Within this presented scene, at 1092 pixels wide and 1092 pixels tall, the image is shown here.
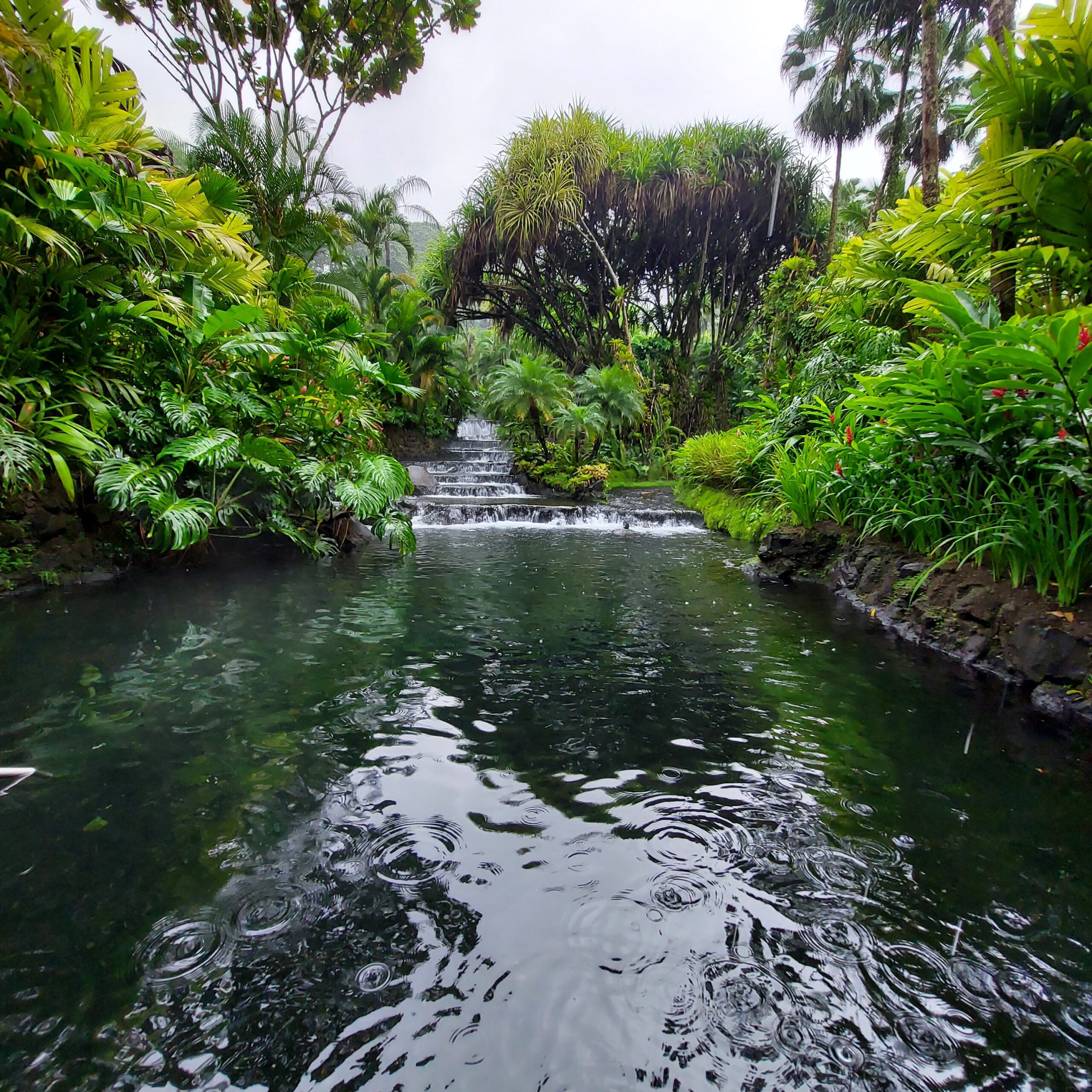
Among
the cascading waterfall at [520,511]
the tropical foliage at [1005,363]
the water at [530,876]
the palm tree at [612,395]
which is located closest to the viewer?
the water at [530,876]

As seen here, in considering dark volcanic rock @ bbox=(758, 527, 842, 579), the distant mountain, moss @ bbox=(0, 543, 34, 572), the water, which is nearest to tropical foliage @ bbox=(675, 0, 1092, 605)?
dark volcanic rock @ bbox=(758, 527, 842, 579)

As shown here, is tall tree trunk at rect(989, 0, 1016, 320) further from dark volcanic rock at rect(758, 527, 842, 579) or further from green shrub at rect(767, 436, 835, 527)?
dark volcanic rock at rect(758, 527, 842, 579)

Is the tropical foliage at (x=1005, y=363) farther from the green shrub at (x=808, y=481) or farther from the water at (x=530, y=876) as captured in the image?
the water at (x=530, y=876)

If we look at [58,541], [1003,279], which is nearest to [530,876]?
[1003,279]

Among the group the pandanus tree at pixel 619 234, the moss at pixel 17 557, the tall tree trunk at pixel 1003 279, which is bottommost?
the moss at pixel 17 557

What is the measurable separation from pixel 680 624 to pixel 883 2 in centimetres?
1739

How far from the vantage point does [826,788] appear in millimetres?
2316

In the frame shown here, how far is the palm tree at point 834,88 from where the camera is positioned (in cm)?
1698

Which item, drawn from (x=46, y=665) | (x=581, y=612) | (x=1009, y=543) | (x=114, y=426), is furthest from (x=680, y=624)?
(x=114, y=426)

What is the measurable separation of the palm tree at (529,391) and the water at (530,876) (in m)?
10.2

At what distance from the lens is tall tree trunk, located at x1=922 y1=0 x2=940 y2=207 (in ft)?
24.7

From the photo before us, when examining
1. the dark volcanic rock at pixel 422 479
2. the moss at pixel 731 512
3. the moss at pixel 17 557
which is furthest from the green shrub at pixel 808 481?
the dark volcanic rock at pixel 422 479

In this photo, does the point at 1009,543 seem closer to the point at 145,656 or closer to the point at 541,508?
the point at 145,656

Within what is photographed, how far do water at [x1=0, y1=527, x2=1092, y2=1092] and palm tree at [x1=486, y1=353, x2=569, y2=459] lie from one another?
10.2 meters
